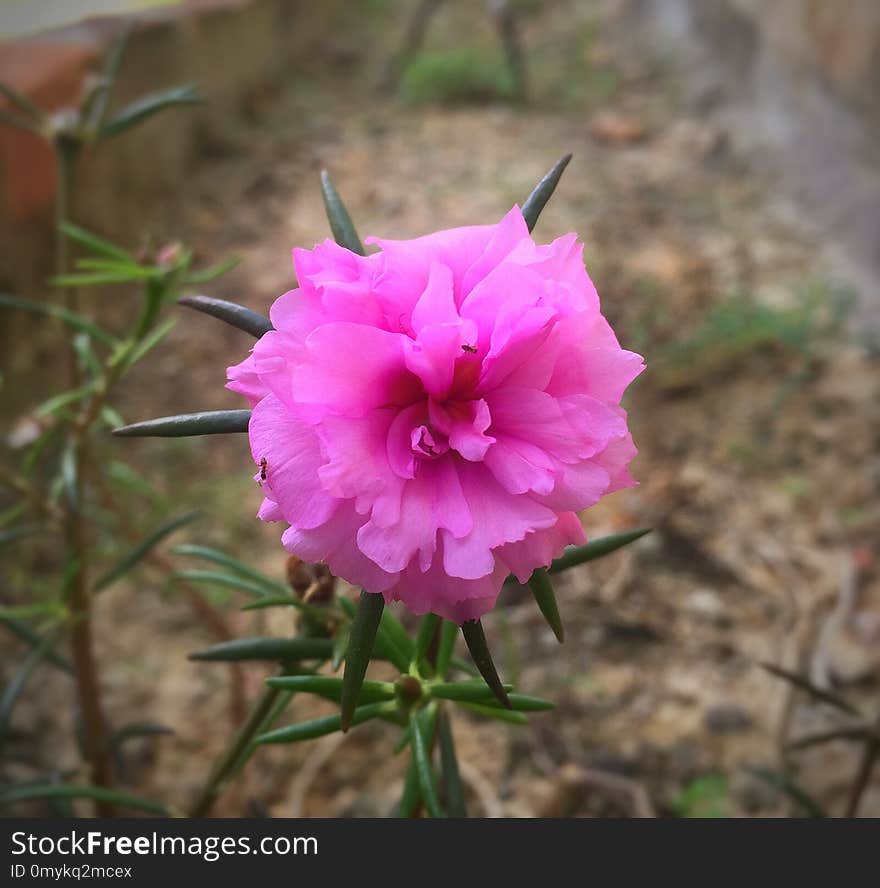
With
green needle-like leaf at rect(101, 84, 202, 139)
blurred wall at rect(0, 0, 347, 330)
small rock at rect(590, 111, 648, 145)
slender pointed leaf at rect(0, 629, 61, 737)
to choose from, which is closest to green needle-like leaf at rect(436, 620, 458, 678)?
slender pointed leaf at rect(0, 629, 61, 737)

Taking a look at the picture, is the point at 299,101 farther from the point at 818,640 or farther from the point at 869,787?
the point at 869,787

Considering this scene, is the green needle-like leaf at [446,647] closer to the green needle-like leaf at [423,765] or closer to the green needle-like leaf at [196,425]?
the green needle-like leaf at [423,765]

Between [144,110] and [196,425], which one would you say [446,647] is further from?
[144,110]

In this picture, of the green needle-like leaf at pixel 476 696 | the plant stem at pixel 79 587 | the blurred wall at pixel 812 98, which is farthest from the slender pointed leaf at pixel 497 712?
the blurred wall at pixel 812 98

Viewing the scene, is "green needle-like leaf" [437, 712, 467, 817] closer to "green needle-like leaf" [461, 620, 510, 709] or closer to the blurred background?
"green needle-like leaf" [461, 620, 510, 709]

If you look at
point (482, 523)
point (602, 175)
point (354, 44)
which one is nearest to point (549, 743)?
point (482, 523)
